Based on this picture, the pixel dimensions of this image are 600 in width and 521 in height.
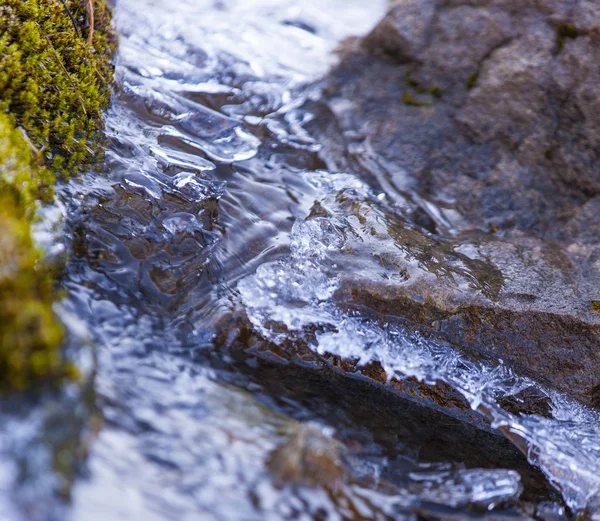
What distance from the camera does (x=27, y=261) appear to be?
2.27 meters

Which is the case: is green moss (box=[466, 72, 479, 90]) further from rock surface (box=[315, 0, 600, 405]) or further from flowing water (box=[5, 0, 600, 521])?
flowing water (box=[5, 0, 600, 521])

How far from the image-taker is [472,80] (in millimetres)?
5926

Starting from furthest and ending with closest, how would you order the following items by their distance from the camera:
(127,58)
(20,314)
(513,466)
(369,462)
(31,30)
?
1. (127,58)
2. (31,30)
3. (513,466)
4. (369,462)
5. (20,314)

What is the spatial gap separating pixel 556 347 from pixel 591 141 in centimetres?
242

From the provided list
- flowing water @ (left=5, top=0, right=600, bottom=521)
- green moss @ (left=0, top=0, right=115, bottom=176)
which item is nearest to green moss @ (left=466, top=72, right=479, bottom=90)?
flowing water @ (left=5, top=0, right=600, bottom=521)

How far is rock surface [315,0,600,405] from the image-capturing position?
382 cm

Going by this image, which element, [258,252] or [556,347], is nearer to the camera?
[556,347]

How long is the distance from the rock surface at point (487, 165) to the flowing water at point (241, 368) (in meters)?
0.16

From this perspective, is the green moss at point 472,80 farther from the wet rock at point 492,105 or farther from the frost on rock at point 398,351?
the frost on rock at point 398,351

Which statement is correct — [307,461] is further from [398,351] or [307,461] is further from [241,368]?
[398,351]

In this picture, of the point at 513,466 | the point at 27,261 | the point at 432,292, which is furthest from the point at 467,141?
the point at 27,261

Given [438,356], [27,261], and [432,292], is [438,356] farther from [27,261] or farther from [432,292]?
[27,261]

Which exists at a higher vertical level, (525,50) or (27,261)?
(525,50)

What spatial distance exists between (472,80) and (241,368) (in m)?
4.30
